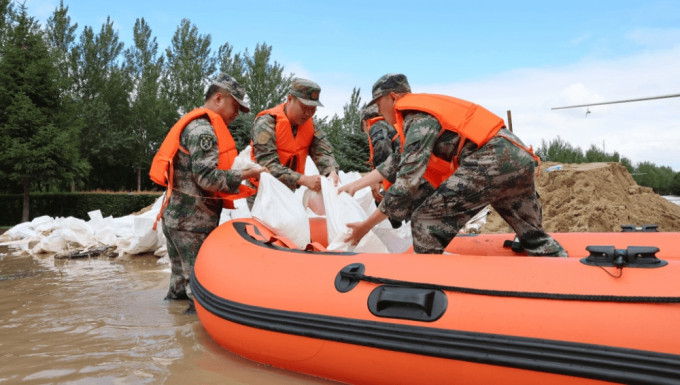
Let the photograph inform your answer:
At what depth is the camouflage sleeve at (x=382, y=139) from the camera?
15.4 ft

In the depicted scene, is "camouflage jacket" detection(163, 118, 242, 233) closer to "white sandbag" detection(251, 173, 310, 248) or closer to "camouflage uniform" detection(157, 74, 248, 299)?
"camouflage uniform" detection(157, 74, 248, 299)

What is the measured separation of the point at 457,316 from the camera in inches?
79.6

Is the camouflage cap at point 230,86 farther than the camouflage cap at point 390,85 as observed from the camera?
Yes

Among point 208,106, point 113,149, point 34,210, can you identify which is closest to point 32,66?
point 34,210

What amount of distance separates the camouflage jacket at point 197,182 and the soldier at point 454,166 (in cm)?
126

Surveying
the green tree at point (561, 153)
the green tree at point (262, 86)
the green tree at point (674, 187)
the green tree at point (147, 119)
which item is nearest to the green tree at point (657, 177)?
the green tree at point (674, 187)

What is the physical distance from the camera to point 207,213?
366 centimetres

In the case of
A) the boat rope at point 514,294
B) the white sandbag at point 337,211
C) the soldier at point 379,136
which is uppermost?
the soldier at point 379,136

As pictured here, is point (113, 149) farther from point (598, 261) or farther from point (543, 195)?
point (598, 261)

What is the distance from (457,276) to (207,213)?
6.97 feet

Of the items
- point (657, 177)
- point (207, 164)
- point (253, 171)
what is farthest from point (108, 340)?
point (657, 177)

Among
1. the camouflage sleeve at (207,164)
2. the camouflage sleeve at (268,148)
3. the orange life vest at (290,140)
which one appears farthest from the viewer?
Result: the orange life vest at (290,140)

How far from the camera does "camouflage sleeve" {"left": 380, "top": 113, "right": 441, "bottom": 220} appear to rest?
257cm

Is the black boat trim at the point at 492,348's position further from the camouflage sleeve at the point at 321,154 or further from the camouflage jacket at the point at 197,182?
the camouflage sleeve at the point at 321,154
